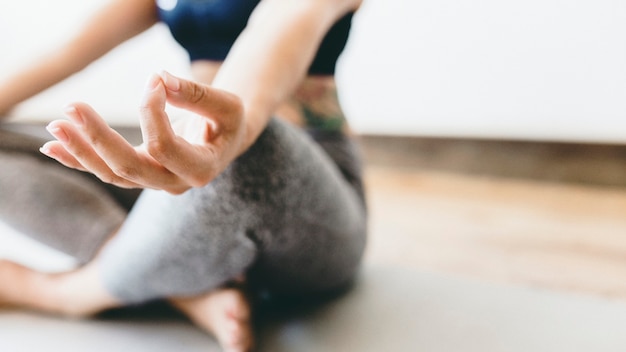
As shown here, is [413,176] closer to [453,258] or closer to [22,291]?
[453,258]

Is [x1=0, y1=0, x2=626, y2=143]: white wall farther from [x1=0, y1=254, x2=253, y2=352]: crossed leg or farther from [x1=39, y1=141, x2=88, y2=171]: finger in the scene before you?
[x1=39, y1=141, x2=88, y2=171]: finger

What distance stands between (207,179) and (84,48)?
0.53 meters

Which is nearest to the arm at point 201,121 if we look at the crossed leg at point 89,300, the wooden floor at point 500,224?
the crossed leg at point 89,300

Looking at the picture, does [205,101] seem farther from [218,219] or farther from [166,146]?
[218,219]

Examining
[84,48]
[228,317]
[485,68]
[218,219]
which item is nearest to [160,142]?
[218,219]

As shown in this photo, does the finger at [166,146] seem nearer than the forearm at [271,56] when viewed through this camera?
Yes

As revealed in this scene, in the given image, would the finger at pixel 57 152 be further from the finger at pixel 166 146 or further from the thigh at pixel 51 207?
the thigh at pixel 51 207

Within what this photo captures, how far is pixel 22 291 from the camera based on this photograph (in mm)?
735

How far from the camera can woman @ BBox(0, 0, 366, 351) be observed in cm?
37

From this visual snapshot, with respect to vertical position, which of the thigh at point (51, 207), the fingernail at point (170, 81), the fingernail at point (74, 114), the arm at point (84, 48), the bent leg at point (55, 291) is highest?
the fingernail at point (170, 81)

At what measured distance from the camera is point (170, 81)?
0.33 metres

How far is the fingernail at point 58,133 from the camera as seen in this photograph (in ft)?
1.07

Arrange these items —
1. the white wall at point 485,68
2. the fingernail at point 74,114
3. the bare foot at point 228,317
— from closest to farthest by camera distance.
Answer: the fingernail at point 74,114, the bare foot at point 228,317, the white wall at point 485,68

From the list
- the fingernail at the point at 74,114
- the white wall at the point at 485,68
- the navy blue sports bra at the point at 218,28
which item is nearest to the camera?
the fingernail at the point at 74,114
